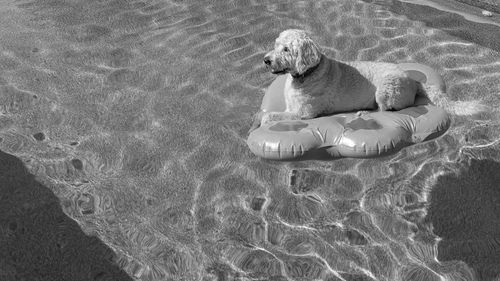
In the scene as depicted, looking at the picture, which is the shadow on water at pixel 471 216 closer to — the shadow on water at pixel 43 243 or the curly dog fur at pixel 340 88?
the curly dog fur at pixel 340 88

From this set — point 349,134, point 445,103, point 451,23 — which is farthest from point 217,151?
point 451,23

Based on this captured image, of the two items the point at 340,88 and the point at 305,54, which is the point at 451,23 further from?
the point at 305,54

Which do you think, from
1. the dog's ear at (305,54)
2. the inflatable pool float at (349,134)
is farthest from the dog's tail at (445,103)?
the dog's ear at (305,54)

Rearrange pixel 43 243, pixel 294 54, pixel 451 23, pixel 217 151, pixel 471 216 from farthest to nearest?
pixel 451 23 < pixel 217 151 < pixel 294 54 < pixel 471 216 < pixel 43 243

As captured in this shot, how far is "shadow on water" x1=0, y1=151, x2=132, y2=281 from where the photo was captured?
4.43 meters

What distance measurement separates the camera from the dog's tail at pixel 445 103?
17.4 ft

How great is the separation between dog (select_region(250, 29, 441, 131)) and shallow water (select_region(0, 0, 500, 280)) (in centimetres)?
57

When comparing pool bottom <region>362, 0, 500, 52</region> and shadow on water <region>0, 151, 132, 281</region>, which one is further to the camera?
pool bottom <region>362, 0, 500, 52</region>

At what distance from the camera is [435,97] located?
543cm

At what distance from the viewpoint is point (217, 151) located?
5.68 m

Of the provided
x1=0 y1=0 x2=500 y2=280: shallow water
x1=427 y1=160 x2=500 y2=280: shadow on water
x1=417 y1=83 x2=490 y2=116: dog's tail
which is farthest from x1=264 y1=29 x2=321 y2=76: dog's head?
x1=427 y1=160 x2=500 y2=280: shadow on water

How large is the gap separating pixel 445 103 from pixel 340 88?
113 centimetres

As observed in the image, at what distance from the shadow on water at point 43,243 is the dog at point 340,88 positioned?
2.17m

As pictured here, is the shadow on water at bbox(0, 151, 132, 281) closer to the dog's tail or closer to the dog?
the dog
